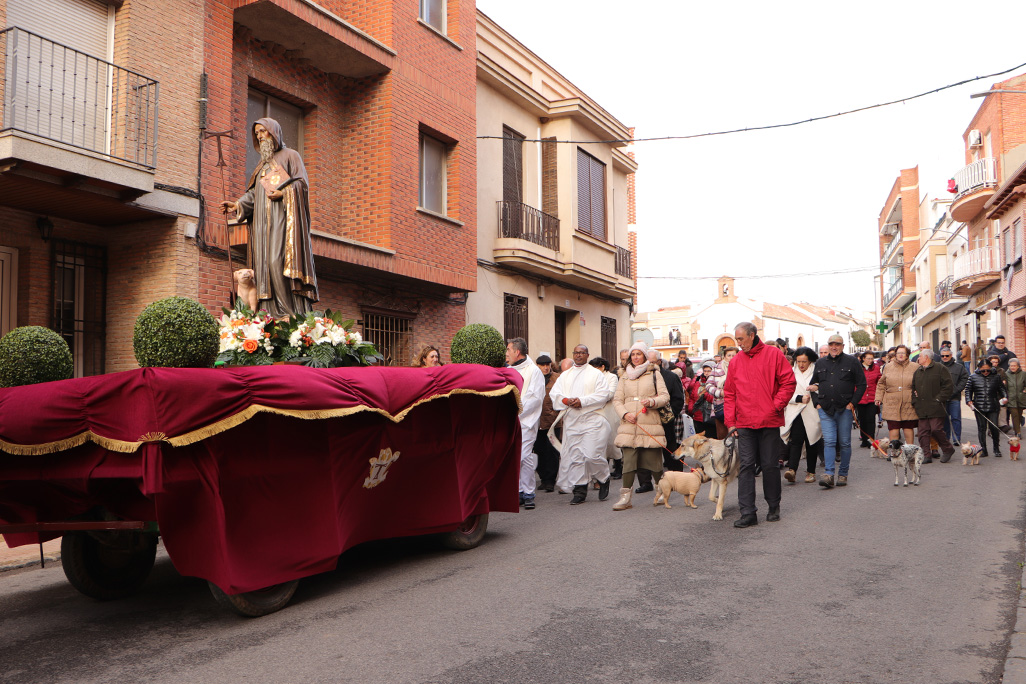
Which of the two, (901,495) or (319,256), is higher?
(319,256)

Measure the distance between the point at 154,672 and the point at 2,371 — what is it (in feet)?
7.56

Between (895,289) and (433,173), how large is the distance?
52978mm

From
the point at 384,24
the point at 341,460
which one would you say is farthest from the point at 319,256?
the point at 341,460

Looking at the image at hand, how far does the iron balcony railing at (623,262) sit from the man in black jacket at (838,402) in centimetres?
1275

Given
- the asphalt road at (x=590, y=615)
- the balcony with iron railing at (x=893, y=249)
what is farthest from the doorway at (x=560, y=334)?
the balcony with iron railing at (x=893, y=249)

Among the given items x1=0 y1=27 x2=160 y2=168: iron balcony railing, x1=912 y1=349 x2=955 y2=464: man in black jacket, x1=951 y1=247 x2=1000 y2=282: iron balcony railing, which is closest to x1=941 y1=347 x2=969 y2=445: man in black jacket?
x1=912 y1=349 x2=955 y2=464: man in black jacket

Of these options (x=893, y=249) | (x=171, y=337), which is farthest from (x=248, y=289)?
(x=893, y=249)

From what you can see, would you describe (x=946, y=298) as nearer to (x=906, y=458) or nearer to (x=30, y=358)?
(x=906, y=458)

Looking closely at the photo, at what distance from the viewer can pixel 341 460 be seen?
5758 mm

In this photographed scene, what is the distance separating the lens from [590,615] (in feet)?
17.0

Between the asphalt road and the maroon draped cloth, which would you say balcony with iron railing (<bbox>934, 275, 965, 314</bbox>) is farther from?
the maroon draped cloth

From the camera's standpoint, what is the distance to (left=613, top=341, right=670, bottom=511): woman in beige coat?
9.62 meters

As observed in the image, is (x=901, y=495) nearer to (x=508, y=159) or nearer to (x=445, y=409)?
(x=445, y=409)

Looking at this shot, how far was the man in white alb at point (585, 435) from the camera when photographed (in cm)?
1005
